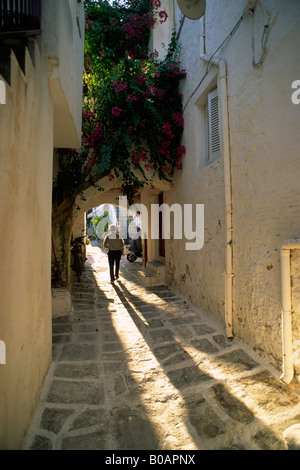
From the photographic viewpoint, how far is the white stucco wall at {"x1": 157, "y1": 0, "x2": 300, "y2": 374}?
2467mm

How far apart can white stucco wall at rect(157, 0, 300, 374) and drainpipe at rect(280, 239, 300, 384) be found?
0.06 metres

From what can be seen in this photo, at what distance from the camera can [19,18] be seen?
221 cm

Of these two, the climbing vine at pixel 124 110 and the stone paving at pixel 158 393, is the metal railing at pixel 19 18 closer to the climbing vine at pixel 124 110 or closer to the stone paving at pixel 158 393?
the climbing vine at pixel 124 110

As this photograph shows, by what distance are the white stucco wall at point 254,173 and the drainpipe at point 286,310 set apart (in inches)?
2.4

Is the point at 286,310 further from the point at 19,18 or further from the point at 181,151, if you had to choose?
the point at 181,151

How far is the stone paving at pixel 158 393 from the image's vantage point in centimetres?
186

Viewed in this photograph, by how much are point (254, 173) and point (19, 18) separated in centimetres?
283

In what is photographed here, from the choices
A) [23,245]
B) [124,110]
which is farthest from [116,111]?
[23,245]

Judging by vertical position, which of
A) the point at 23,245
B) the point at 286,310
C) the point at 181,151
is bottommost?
the point at 286,310

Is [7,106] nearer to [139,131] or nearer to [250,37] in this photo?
[250,37]

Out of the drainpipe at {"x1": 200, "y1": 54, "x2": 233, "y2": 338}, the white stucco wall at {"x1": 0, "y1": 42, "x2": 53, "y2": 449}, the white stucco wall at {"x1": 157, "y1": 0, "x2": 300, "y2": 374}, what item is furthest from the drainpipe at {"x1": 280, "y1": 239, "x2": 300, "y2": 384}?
the white stucco wall at {"x1": 0, "y1": 42, "x2": 53, "y2": 449}

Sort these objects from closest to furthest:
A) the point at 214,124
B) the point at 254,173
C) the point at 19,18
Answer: the point at 19,18 → the point at 254,173 → the point at 214,124
